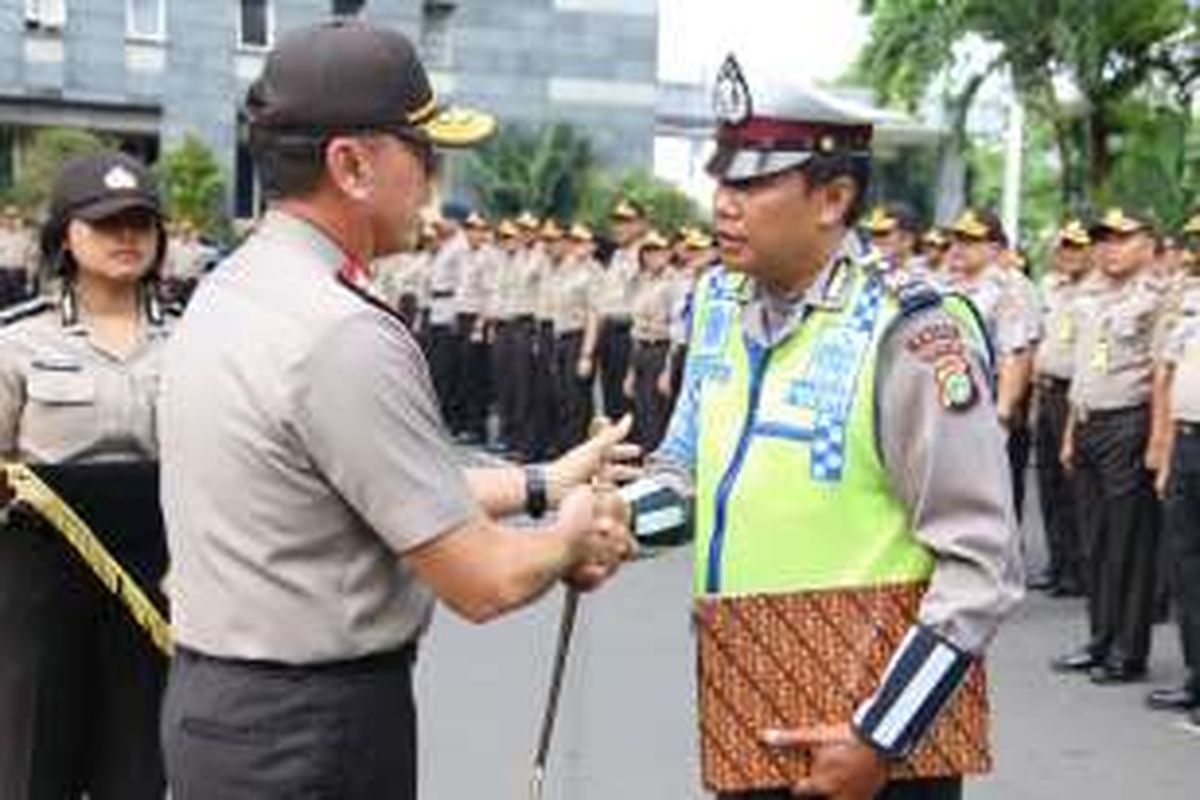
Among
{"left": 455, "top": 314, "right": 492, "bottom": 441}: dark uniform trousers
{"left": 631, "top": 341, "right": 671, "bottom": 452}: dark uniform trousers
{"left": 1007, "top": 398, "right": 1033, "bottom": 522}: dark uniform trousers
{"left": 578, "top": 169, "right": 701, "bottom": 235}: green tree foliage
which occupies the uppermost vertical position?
{"left": 1007, "top": 398, "right": 1033, "bottom": 522}: dark uniform trousers

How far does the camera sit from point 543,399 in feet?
51.4

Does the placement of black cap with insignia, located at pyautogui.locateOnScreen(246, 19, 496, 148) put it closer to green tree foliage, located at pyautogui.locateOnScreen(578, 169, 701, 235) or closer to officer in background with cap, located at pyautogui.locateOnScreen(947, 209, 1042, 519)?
officer in background with cap, located at pyautogui.locateOnScreen(947, 209, 1042, 519)

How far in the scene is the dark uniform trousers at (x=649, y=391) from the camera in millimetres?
13797

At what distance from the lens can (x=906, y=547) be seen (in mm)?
2828

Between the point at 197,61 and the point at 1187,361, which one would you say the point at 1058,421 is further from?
the point at 197,61

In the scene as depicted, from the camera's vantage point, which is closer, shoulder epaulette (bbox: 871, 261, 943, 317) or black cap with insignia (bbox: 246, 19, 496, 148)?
black cap with insignia (bbox: 246, 19, 496, 148)

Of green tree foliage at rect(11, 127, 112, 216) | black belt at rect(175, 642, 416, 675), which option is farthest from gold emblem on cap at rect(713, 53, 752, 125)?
green tree foliage at rect(11, 127, 112, 216)

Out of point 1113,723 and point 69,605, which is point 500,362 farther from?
point 69,605

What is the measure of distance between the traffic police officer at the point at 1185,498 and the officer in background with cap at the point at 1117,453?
49cm

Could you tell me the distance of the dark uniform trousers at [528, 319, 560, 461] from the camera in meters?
15.6

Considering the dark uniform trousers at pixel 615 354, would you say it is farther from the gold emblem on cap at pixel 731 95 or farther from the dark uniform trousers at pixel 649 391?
the gold emblem on cap at pixel 731 95

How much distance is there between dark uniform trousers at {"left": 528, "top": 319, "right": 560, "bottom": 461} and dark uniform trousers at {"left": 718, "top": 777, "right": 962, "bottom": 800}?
12.6 metres

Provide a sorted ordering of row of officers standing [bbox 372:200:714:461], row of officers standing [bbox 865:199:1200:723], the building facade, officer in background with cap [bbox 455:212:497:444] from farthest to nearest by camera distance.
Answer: the building facade
officer in background with cap [bbox 455:212:497:444]
row of officers standing [bbox 372:200:714:461]
row of officers standing [bbox 865:199:1200:723]

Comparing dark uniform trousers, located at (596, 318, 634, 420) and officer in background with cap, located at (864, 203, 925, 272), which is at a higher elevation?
officer in background with cap, located at (864, 203, 925, 272)
